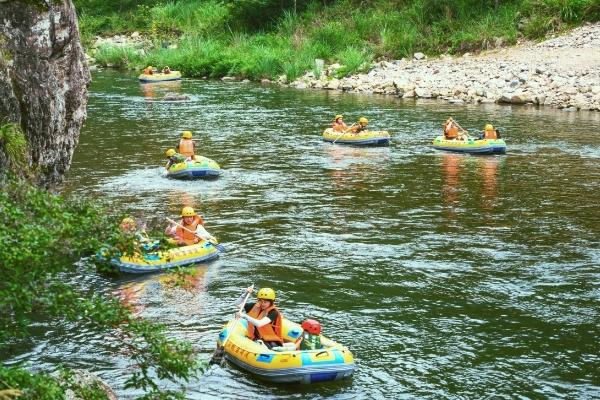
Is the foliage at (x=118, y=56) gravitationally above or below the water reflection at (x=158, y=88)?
above

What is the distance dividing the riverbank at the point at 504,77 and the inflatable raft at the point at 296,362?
26.4m

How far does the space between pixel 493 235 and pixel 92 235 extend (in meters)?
11.9

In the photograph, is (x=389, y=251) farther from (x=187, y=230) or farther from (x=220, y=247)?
(x=187, y=230)

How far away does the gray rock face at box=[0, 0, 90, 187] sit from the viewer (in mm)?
14633

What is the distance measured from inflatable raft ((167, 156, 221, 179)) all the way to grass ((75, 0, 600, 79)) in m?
22.9

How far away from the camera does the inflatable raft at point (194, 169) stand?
2338 cm

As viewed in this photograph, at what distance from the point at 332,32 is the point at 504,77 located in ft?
44.7

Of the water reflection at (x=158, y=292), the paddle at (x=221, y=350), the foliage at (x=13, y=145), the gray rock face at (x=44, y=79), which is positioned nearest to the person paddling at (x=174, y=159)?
the gray rock face at (x=44, y=79)

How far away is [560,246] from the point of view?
56.5ft

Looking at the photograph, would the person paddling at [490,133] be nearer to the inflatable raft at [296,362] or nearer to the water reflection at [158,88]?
the inflatable raft at [296,362]

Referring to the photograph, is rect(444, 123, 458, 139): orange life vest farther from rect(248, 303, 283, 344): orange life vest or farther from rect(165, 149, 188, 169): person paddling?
rect(248, 303, 283, 344): orange life vest

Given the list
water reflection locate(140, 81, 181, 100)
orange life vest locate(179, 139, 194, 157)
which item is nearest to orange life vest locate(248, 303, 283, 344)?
orange life vest locate(179, 139, 194, 157)

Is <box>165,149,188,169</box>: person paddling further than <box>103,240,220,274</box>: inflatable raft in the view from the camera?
Yes

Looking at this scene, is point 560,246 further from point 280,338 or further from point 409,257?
point 280,338
